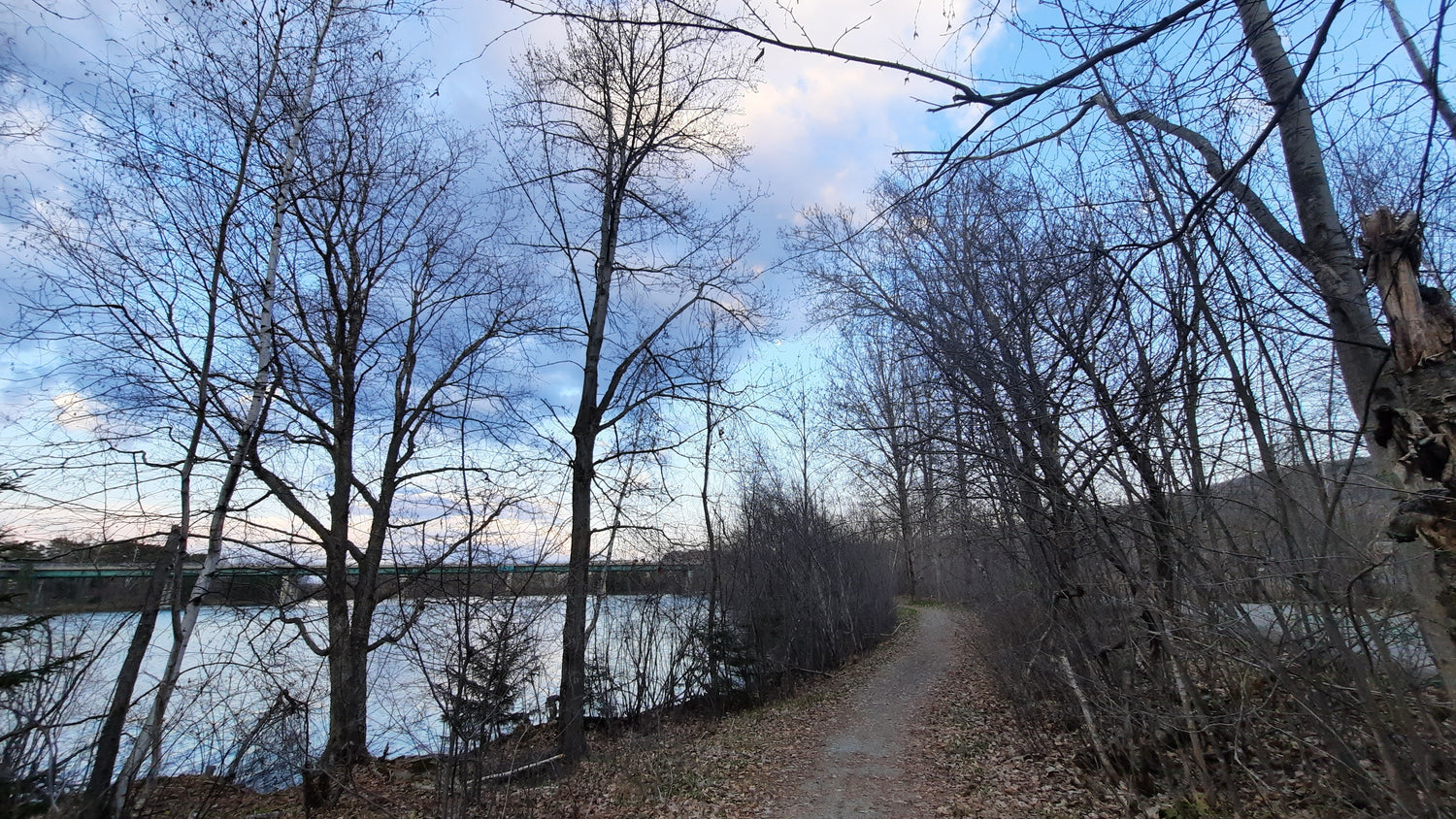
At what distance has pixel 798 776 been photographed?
841 centimetres

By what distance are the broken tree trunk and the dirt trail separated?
518 centimetres

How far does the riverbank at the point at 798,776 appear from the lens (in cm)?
648

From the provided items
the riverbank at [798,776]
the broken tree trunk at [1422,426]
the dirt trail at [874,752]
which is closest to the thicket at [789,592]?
the dirt trail at [874,752]

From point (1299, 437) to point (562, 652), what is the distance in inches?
338

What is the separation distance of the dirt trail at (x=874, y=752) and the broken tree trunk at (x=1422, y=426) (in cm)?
518

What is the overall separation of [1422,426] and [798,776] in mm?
7559

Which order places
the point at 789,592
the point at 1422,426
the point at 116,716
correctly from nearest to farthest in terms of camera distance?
the point at 1422,426 < the point at 116,716 < the point at 789,592

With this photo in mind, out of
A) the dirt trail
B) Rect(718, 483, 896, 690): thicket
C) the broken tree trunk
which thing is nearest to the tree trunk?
the dirt trail

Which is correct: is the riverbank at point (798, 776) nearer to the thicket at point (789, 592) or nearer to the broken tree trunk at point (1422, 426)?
the thicket at point (789, 592)

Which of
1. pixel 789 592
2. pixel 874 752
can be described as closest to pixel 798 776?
pixel 874 752

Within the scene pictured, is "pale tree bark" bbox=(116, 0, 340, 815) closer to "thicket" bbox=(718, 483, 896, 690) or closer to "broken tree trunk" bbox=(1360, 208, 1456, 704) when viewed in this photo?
"broken tree trunk" bbox=(1360, 208, 1456, 704)

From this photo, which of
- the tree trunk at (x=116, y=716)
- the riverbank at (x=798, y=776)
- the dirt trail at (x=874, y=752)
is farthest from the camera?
the dirt trail at (x=874, y=752)

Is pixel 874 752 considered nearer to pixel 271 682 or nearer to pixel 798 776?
pixel 798 776

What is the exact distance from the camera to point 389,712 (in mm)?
6836
